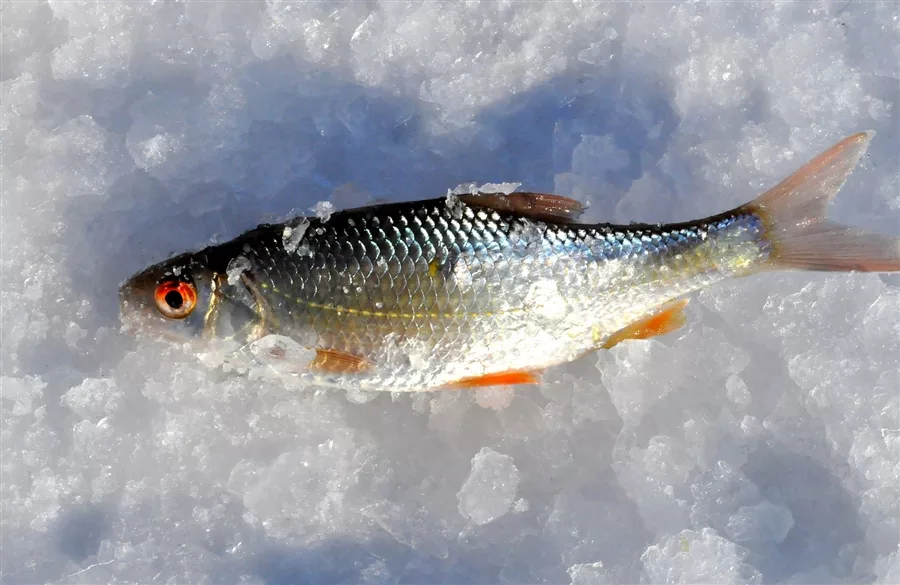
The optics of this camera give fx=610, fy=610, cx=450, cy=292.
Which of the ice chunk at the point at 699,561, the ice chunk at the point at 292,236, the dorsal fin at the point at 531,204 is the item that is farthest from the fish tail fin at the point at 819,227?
the ice chunk at the point at 292,236

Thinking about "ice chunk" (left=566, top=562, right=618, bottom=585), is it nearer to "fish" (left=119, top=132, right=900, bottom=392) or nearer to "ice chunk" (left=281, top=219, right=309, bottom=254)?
"fish" (left=119, top=132, right=900, bottom=392)

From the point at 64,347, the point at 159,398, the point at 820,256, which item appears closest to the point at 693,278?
the point at 820,256

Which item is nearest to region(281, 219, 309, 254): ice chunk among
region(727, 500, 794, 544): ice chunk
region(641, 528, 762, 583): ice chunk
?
region(641, 528, 762, 583): ice chunk

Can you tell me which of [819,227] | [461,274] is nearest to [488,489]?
[461,274]

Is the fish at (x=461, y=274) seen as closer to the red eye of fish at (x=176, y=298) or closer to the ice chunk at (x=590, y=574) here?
the red eye of fish at (x=176, y=298)

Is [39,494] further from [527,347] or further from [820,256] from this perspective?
[820,256]

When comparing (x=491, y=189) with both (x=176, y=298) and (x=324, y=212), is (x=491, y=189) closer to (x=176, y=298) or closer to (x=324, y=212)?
(x=324, y=212)
